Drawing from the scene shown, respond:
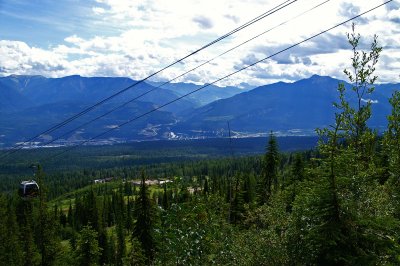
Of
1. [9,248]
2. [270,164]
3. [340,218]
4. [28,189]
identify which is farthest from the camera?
[270,164]

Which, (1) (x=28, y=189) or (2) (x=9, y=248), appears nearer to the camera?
(1) (x=28, y=189)

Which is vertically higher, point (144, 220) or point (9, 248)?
point (144, 220)

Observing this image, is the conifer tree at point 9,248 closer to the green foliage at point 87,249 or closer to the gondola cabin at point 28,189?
the green foliage at point 87,249

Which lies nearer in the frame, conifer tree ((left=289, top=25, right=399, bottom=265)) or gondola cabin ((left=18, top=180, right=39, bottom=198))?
conifer tree ((left=289, top=25, right=399, bottom=265))

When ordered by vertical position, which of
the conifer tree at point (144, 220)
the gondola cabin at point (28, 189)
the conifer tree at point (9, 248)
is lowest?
the conifer tree at point (9, 248)

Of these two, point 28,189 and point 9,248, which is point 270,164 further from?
point 9,248

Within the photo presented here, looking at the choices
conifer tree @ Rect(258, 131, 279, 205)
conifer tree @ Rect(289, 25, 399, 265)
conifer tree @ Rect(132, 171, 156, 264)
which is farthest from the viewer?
conifer tree @ Rect(258, 131, 279, 205)

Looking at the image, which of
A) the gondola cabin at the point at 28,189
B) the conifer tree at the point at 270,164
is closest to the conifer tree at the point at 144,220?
the gondola cabin at the point at 28,189

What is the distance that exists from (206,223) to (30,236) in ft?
170

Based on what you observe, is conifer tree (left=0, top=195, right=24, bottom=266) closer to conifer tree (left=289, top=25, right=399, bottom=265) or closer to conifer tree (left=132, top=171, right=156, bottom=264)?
conifer tree (left=132, top=171, right=156, bottom=264)

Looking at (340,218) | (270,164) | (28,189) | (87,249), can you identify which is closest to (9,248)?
(87,249)

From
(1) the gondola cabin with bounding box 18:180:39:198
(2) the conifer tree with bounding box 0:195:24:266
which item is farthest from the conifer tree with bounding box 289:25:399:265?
(2) the conifer tree with bounding box 0:195:24:266

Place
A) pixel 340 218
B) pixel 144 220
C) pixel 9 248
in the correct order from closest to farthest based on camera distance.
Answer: pixel 340 218 → pixel 144 220 → pixel 9 248

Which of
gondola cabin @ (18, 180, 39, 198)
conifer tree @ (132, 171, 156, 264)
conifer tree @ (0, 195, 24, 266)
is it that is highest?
gondola cabin @ (18, 180, 39, 198)
